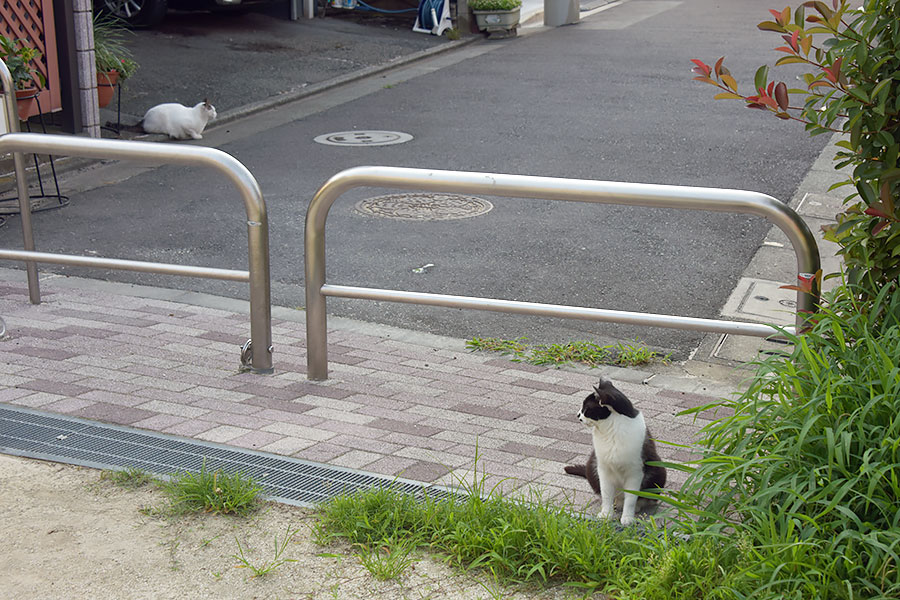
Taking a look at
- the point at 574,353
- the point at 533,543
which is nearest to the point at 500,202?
the point at 574,353

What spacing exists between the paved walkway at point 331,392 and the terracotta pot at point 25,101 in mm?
3099

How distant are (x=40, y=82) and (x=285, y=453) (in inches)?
244

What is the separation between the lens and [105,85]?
35.4 feet

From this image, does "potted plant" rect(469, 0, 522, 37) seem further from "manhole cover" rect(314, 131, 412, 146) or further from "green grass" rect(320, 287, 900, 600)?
"green grass" rect(320, 287, 900, 600)

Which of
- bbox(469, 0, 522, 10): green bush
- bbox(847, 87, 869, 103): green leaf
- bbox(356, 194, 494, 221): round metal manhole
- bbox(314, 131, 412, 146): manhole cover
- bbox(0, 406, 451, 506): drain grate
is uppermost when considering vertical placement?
bbox(847, 87, 869, 103): green leaf

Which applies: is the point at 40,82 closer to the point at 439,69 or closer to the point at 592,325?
the point at 592,325

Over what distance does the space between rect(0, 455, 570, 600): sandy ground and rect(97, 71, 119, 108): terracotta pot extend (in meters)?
7.90

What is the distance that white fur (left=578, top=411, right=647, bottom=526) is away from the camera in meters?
3.46

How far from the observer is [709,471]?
3.22 m

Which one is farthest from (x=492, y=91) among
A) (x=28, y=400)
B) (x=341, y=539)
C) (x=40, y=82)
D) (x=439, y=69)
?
(x=341, y=539)

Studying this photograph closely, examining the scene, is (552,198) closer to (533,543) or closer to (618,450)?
(618,450)

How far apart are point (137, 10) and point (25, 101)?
827 cm

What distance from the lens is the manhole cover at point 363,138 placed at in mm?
11102

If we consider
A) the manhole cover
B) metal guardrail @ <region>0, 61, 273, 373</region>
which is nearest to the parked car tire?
the manhole cover
